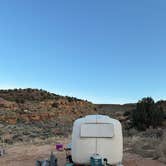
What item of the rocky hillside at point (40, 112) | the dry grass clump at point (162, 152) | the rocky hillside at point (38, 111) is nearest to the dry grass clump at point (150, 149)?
the dry grass clump at point (162, 152)

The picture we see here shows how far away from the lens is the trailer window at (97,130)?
805 centimetres

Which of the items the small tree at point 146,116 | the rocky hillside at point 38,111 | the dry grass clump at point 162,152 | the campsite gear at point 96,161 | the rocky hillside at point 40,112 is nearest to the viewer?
the campsite gear at point 96,161

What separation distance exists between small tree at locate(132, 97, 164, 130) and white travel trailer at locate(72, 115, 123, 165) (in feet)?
47.0

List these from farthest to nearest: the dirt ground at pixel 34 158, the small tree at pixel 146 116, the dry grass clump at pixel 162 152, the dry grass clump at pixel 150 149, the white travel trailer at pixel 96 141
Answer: the small tree at pixel 146 116
the dry grass clump at pixel 150 149
the dry grass clump at pixel 162 152
the dirt ground at pixel 34 158
the white travel trailer at pixel 96 141

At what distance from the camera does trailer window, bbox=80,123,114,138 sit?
317 inches

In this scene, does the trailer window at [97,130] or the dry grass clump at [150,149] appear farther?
the dry grass clump at [150,149]

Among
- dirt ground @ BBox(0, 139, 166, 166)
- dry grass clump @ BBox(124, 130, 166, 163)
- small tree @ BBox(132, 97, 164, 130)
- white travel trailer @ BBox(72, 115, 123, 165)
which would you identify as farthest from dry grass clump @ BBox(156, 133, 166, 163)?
small tree @ BBox(132, 97, 164, 130)

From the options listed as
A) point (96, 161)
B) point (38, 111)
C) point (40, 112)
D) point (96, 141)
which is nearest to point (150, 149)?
point (96, 141)

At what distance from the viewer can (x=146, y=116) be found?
22.3 meters

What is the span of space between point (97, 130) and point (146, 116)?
14783 millimetres

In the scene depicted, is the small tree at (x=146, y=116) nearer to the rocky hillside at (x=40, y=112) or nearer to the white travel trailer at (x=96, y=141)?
the rocky hillside at (x=40, y=112)

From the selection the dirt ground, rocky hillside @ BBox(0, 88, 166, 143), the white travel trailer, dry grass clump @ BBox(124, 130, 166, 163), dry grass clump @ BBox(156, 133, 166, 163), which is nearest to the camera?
the white travel trailer

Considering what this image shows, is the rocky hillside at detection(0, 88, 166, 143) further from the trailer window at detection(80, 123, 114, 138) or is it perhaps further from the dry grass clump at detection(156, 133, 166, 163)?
the trailer window at detection(80, 123, 114, 138)

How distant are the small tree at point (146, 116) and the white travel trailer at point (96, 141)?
1432 centimetres
